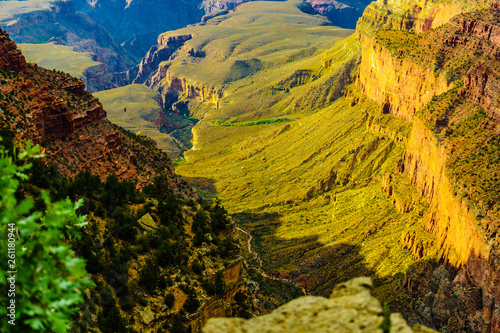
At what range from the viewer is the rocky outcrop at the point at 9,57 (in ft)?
185

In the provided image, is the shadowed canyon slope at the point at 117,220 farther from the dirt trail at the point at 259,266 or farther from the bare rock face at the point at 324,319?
the dirt trail at the point at 259,266

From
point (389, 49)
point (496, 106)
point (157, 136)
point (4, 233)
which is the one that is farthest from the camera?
point (157, 136)

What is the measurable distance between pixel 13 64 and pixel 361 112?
3207 inches

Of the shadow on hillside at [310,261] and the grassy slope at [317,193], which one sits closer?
the shadow on hillside at [310,261]

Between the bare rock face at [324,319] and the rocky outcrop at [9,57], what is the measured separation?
50223 millimetres

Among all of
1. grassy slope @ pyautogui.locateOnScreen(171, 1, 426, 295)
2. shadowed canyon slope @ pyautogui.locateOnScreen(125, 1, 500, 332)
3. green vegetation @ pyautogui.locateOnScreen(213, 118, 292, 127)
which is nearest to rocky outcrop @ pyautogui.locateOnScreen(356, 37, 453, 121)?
shadowed canyon slope @ pyautogui.locateOnScreen(125, 1, 500, 332)

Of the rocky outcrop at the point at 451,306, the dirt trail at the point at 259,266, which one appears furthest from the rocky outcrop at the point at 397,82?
the rocky outcrop at the point at 451,306

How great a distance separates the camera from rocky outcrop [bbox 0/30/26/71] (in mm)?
56469

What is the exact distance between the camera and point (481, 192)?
5747 centimetres

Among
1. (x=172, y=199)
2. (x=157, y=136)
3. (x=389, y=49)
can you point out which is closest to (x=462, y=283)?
(x=172, y=199)

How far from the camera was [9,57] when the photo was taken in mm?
56875

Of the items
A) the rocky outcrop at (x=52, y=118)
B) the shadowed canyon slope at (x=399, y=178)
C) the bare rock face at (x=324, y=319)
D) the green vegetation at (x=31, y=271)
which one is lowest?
the shadowed canyon slope at (x=399, y=178)

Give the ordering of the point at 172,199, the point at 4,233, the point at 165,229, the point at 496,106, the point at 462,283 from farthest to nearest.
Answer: the point at 496,106
the point at 462,283
the point at 172,199
the point at 165,229
the point at 4,233

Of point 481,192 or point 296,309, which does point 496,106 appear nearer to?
point 481,192
